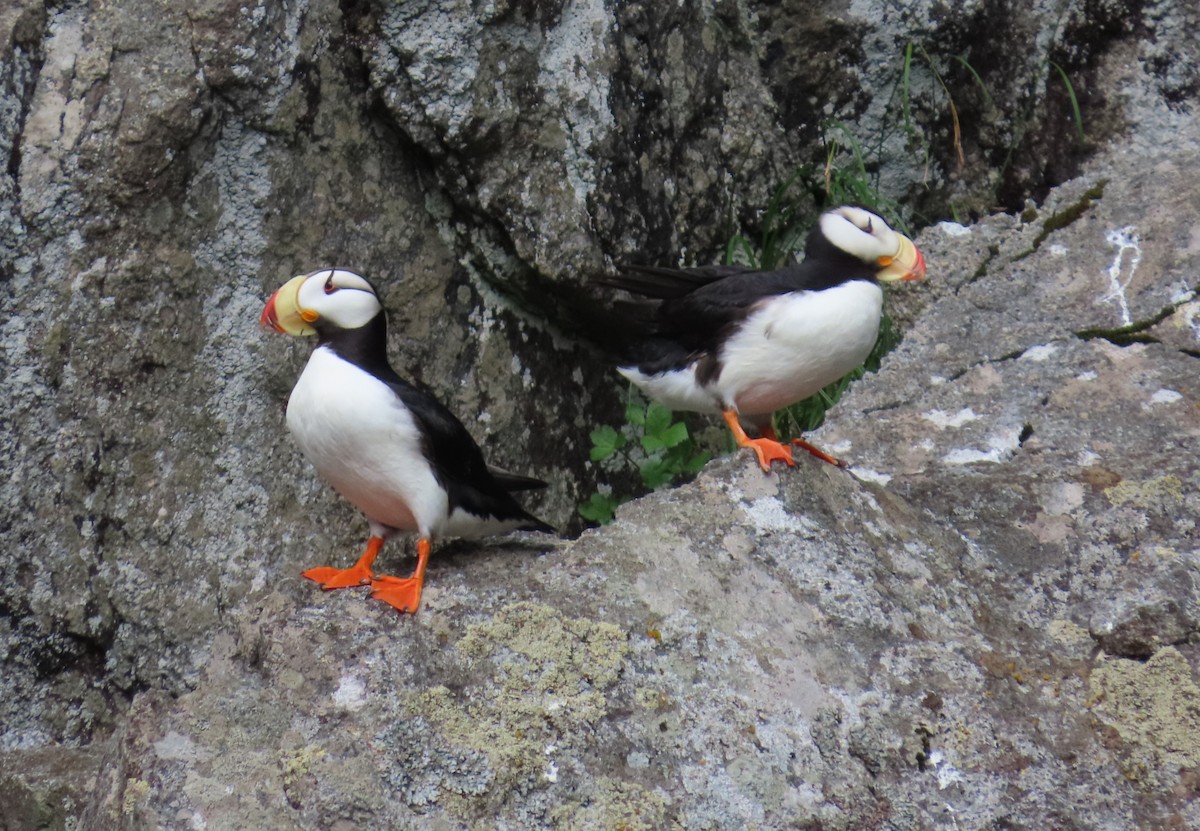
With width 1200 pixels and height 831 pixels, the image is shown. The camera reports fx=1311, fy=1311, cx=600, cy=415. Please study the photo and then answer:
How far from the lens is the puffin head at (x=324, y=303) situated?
3.34 meters

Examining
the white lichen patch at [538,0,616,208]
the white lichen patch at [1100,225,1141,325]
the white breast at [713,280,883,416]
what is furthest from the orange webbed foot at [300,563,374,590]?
the white lichen patch at [1100,225,1141,325]

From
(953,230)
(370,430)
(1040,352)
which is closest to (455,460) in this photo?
(370,430)

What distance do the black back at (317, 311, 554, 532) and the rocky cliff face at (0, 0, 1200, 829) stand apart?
47cm

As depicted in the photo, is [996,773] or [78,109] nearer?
[996,773]

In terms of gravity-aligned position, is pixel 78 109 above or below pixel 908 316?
above

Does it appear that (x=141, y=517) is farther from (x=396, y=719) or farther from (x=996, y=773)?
(x=996, y=773)

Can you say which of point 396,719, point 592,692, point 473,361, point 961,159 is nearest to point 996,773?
point 592,692

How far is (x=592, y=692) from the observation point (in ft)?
7.72

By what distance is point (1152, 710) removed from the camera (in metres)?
2.42

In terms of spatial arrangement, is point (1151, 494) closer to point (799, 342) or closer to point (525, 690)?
point (799, 342)

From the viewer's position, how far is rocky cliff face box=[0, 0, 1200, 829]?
230 cm

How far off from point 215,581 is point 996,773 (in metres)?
2.45

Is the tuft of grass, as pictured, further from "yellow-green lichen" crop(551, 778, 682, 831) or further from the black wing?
"yellow-green lichen" crop(551, 778, 682, 831)

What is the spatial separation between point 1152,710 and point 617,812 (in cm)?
103
